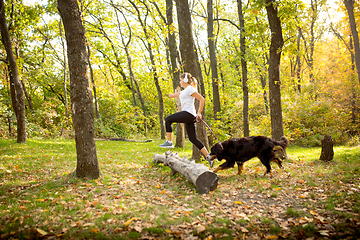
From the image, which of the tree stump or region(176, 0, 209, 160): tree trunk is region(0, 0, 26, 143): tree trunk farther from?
the tree stump

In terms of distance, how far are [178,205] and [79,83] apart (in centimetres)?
369

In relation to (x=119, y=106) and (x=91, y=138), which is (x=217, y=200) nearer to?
(x=91, y=138)

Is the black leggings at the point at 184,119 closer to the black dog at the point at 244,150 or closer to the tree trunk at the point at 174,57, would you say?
the black dog at the point at 244,150

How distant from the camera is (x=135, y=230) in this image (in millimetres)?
3299

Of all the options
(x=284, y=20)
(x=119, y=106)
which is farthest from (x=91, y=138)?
(x=119, y=106)

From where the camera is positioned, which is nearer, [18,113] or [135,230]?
[135,230]

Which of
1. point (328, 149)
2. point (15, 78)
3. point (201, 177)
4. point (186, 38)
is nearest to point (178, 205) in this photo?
point (201, 177)

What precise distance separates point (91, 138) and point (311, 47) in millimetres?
23037

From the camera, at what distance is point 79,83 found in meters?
5.23

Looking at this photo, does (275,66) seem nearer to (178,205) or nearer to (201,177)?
(201,177)

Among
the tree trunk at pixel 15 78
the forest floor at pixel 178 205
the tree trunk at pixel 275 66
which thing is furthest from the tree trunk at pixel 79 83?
the tree trunk at pixel 15 78

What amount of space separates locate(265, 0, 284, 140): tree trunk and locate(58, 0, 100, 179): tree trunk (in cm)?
599

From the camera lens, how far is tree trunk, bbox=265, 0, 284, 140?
24.1 feet

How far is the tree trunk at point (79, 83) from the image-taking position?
205 inches
